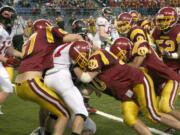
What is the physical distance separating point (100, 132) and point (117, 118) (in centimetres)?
85

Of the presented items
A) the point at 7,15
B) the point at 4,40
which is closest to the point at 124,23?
the point at 7,15

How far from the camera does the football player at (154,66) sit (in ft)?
17.2

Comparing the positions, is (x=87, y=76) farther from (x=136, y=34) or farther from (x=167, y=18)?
(x=167, y=18)

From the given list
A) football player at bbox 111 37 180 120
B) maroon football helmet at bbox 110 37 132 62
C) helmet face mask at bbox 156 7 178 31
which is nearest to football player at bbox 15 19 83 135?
maroon football helmet at bbox 110 37 132 62

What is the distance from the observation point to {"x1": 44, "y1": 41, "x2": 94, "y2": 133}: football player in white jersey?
188 inches

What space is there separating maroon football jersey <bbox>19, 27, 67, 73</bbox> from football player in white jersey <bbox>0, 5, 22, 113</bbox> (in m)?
1.20

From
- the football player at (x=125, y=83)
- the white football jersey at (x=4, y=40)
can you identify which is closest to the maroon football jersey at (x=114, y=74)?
the football player at (x=125, y=83)

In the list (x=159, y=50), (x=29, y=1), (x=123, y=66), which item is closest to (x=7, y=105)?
(x=159, y=50)

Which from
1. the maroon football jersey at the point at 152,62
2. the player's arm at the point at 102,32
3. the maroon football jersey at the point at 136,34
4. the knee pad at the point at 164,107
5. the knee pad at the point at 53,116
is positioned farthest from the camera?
the player's arm at the point at 102,32

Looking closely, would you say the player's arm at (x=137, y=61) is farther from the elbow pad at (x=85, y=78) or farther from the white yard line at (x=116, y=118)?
the white yard line at (x=116, y=118)

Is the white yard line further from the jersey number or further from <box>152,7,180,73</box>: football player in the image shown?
the jersey number

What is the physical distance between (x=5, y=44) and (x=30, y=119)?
128 cm

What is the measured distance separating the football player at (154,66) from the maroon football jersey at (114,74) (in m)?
0.24

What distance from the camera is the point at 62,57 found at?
16.3ft
